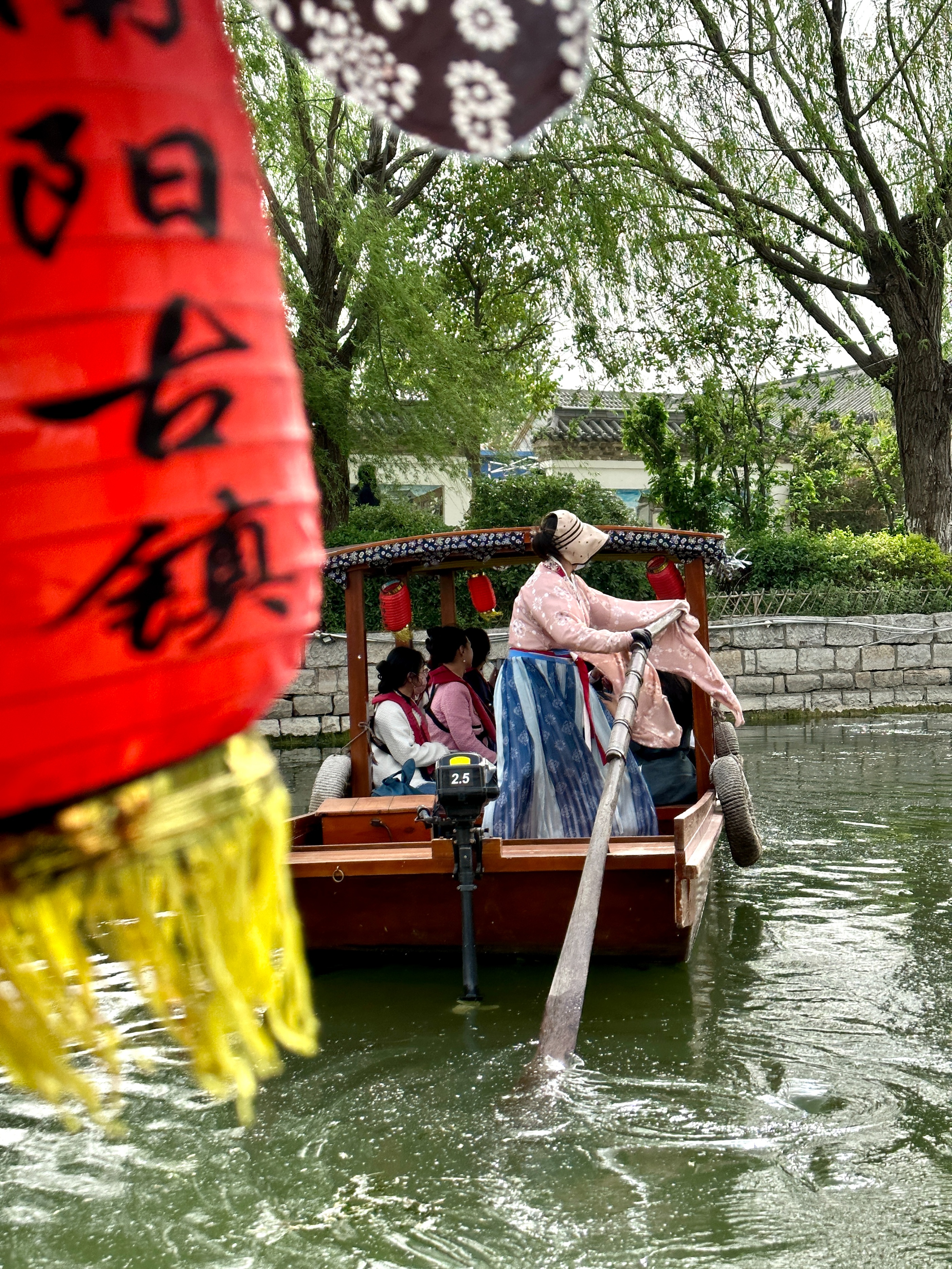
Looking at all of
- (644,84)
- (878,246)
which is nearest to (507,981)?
(644,84)

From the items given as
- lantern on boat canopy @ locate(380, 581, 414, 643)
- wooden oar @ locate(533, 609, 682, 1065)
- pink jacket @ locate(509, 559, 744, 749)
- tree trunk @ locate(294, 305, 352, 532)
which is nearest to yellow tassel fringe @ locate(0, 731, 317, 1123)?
wooden oar @ locate(533, 609, 682, 1065)

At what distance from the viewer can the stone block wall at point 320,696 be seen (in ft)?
45.8

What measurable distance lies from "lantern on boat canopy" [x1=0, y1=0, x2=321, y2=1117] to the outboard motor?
147 inches

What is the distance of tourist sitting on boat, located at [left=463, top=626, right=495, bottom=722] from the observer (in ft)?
24.5

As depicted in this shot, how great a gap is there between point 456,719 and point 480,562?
91 cm

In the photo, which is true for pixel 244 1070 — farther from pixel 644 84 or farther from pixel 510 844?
pixel 644 84

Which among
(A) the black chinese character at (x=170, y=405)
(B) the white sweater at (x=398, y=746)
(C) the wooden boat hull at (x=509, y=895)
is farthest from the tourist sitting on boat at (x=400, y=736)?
(A) the black chinese character at (x=170, y=405)

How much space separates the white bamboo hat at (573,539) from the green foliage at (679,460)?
1097 centimetres

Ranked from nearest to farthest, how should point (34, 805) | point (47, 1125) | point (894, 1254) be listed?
point (34, 805) → point (894, 1254) → point (47, 1125)

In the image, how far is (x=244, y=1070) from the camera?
2.83 feet

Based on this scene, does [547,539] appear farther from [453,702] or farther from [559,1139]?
[559,1139]

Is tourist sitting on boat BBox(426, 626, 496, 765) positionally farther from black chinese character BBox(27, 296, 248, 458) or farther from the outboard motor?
black chinese character BBox(27, 296, 248, 458)

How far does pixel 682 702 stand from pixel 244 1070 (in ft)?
21.2

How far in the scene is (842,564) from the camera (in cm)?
1537
